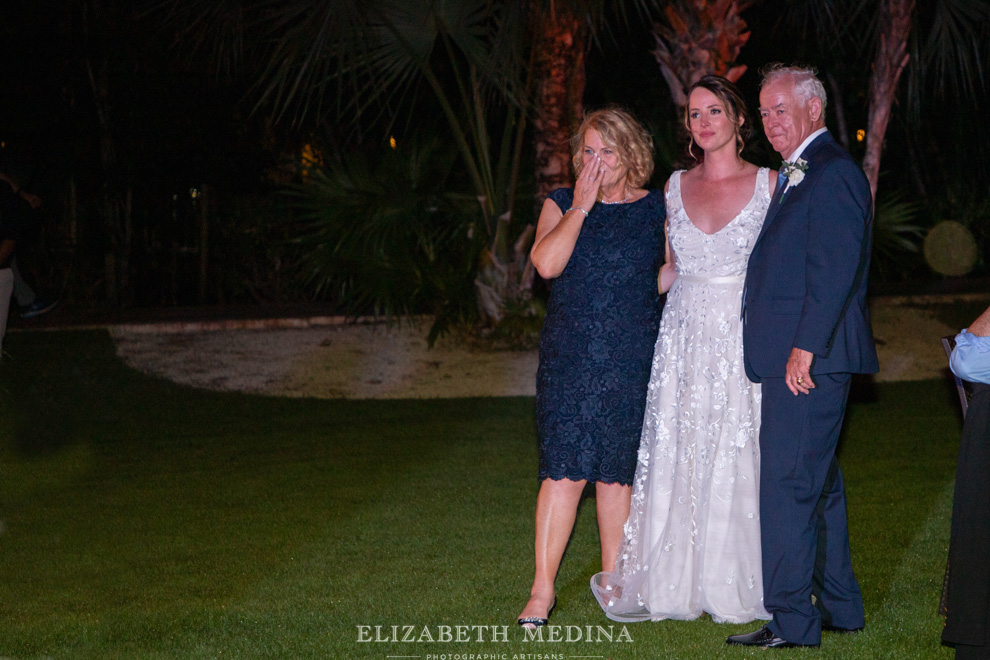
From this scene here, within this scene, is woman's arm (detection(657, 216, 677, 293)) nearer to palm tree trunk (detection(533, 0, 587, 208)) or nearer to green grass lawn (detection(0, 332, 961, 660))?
green grass lawn (detection(0, 332, 961, 660))

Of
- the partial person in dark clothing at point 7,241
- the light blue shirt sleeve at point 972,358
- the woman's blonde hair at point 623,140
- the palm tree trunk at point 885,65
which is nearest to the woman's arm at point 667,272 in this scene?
the woman's blonde hair at point 623,140

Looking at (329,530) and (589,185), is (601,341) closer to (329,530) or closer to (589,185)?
(589,185)

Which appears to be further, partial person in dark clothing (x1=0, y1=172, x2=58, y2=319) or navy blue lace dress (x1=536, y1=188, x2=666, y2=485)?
partial person in dark clothing (x1=0, y1=172, x2=58, y2=319)

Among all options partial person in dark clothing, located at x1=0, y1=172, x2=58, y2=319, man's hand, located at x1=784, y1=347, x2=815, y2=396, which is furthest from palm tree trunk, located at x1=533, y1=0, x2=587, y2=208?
man's hand, located at x1=784, y1=347, x2=815, y2=396

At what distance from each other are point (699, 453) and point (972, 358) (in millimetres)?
1274

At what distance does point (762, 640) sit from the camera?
393 centimetres

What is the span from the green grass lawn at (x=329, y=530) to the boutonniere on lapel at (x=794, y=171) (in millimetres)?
1571

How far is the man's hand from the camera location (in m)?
3.72

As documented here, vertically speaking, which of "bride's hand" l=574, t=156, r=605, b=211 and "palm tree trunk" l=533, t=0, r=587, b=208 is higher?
"palm tree trunk" l=533, t=0, r=587, b=208

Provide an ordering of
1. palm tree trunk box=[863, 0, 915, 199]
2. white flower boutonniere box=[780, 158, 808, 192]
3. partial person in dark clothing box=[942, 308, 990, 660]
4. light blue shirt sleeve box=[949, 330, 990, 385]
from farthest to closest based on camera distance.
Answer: palm tree trunk box=[863, 0, 915, 199] < white flower boutonniere box=[780, 158, 808, 192] < partial person in dark clothing box=[942, 308, 990, 660] < light blue shirt sleeve box=[949, 330, 990, 385]

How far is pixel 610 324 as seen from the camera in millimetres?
4141

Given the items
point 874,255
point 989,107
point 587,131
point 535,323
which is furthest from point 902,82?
point 587,131

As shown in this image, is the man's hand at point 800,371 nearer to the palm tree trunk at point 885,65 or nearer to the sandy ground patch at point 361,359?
the sandy ground patch at point 361,359

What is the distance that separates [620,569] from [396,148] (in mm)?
7568
